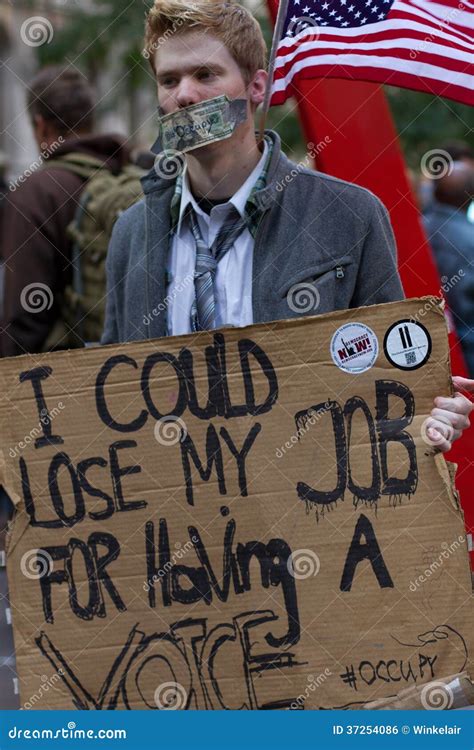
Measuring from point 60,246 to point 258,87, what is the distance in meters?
1.87

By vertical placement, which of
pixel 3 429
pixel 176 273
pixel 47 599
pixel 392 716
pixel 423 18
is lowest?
pixel 392 716

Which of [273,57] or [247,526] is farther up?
[273,57]

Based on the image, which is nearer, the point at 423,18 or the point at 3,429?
the point at 3,429

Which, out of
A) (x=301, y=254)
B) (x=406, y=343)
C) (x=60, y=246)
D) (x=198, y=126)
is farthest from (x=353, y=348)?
(x=60, y=246)

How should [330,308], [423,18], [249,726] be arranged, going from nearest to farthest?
[249,726]
[330,308]
[423,18]

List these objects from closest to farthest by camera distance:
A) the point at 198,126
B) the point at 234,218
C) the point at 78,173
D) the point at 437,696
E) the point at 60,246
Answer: the point at 437,696, the point at 198,126, the point at 234,218, the point at 60,246, the point at 78,173

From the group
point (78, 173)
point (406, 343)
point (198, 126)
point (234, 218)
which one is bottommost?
point (406, 343)

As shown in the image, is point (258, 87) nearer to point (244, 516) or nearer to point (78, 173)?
point (244, 516)

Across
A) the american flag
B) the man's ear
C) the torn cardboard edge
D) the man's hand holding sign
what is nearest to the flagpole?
the man's ear

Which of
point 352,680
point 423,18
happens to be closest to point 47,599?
point 352,680

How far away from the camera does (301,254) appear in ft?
10.4

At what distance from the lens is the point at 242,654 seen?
2854mm

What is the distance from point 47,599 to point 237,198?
39.5 inches

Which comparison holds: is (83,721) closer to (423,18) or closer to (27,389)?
(27,389)
